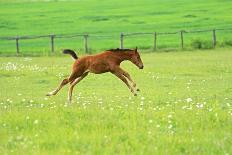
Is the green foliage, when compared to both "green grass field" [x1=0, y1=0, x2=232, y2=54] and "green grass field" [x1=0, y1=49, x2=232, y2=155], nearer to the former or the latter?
"green grass field" [x1=0, y1=0, x2=232, y2=54]

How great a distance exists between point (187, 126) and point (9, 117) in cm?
350

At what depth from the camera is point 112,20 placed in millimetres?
69375

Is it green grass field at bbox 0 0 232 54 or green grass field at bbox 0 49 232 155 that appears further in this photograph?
green grass field at bbox 0 0 232 54

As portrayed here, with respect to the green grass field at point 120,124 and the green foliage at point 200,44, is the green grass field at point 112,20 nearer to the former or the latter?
the green foliage at point 200,44

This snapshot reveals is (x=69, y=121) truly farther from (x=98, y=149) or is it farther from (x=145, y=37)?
(x=145, y=37)

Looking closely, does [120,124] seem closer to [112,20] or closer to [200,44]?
[200,44]

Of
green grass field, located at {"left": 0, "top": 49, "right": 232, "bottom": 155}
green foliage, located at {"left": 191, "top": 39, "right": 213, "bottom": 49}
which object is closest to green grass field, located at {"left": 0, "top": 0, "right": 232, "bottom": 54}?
green foliage, located at {"left": 191, "top": 39, "right": 213, "bottom": 49}

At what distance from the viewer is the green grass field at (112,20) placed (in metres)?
56.4

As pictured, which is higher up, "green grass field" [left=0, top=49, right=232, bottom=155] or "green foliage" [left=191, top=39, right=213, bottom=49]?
"green foliage" [left=191, top=39, right=213, bottom=49]

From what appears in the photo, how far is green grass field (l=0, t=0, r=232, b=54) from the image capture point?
56.4 meters

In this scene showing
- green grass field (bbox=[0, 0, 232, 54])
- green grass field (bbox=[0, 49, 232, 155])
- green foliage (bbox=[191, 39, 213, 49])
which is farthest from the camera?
green grass field (bbox=[0, 0, 232, 54])

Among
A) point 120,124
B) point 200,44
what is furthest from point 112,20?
point 120,124

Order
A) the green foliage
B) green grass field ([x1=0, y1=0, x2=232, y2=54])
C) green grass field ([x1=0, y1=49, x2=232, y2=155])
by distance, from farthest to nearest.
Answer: green grass field ([x1=0, y1=0, x2=232, y2=54]) → the green foliage → green grass field ([x1=0, y1=49, x2=232, y2=155])

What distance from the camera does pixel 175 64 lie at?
3416cm
